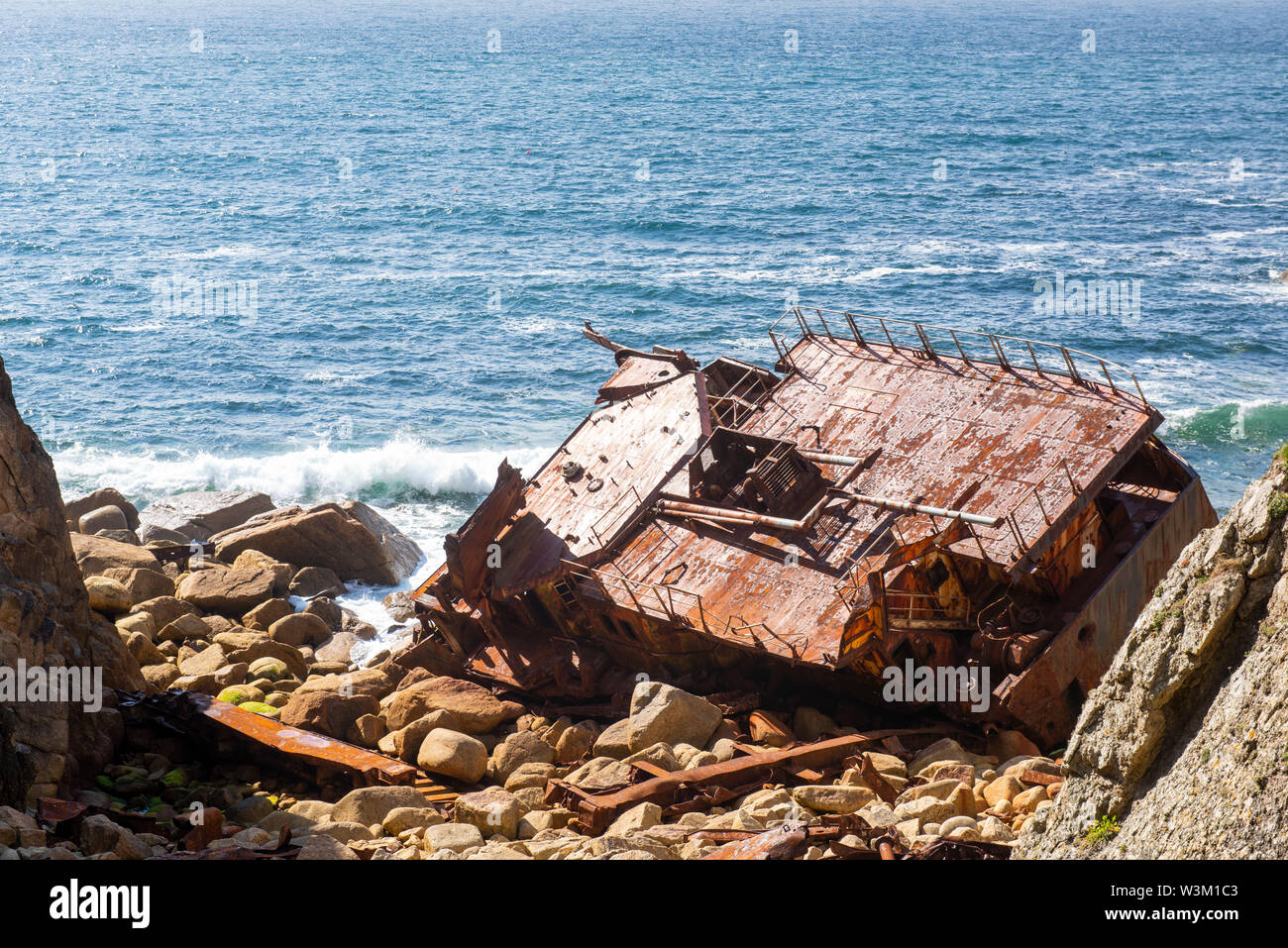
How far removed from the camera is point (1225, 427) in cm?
4116

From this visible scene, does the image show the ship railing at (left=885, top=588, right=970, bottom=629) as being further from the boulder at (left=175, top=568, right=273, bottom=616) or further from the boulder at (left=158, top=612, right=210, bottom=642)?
the boulder at (left=175, top=568, right=273, bottom=616)

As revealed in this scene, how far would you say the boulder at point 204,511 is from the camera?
34469 millimetres

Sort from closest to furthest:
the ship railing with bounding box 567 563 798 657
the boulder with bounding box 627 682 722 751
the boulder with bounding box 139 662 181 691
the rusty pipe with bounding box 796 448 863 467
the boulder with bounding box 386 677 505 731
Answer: the boulder with bounding box 627 682 722 751, the ship railing with bounding box 567 563 798 657, the boulder with bounding box 386 677 505 731, the boulder with bounding box 139 662 181 691, the rusty pipe with bounding box 796 448 863 467

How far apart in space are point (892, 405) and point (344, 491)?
71.0 ft

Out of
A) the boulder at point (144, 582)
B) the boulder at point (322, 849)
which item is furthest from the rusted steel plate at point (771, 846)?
the boulder at point (144, 582)

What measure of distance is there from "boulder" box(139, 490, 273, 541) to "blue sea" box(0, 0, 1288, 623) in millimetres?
4499

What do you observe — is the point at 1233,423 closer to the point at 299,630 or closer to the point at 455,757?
the point at 299,630

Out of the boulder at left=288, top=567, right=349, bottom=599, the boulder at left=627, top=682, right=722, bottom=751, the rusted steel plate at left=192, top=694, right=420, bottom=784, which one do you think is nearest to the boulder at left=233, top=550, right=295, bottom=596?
the boulder at left=288, top=567, right=349, bottom=599

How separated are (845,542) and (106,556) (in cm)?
1630

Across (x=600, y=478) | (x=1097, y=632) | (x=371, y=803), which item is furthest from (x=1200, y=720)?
(x=600, y=478)

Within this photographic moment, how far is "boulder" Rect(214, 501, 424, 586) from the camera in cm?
3112
